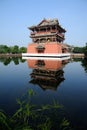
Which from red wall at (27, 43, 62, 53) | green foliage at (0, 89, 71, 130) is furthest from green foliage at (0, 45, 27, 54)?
green foliage at (0, 89, 71, 130)

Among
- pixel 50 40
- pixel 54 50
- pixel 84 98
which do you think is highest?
pixel 50 40

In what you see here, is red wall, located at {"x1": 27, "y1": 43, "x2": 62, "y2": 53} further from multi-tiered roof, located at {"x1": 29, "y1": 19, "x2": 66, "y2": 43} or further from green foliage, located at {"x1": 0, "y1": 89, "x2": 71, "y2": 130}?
green foliage, located at {"x1": 0, "y1": 89, "x2": 71, "y2": 130}

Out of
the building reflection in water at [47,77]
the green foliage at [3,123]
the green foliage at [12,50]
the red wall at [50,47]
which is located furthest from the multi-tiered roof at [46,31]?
the green foliage at [3,123]

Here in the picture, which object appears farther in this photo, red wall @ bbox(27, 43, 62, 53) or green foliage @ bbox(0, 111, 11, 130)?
red wall @ bbox(27, 43, 62, 53)

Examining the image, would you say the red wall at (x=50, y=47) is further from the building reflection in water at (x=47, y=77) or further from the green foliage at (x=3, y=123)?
the green foliage at (x=3, y=123)

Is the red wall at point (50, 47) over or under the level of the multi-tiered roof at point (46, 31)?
under


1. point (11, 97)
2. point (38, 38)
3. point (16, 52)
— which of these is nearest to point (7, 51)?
point (16, 52)

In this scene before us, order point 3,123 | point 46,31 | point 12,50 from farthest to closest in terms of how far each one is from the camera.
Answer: point 12,50 → point 46,31 → point 3,123

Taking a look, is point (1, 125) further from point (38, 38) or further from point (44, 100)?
point (38, 38)

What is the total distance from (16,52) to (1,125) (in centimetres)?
4884

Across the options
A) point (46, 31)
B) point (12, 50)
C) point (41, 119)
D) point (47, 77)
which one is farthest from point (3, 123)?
point (12, 50)

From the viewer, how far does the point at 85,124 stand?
3.23 metres

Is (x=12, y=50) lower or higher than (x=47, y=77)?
higher

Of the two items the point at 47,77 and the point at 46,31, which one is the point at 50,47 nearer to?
the point at 46,31
